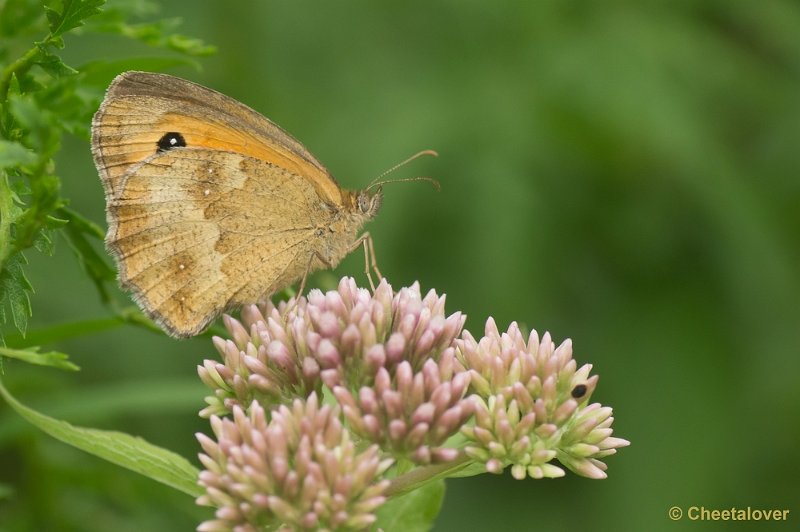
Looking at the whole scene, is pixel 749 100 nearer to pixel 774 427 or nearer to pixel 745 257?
pixel 745 257

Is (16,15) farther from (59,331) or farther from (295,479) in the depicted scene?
(295,479)

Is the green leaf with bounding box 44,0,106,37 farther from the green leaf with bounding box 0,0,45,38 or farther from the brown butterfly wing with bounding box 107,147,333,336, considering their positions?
the brown butterfly wing with bounding box 107,147,333,336

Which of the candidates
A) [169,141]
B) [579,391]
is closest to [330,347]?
[579,391]

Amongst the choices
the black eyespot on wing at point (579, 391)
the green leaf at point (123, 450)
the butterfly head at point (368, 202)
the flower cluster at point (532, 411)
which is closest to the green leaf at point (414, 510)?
the flower cluster at point (532, 411)

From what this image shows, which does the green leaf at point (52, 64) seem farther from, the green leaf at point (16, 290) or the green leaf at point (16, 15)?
the green leaf at point (16, 290)

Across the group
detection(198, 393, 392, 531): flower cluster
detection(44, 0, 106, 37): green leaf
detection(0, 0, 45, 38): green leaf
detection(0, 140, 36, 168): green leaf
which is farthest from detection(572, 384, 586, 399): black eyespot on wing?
detection(0, 0, 45, 38): green leaf

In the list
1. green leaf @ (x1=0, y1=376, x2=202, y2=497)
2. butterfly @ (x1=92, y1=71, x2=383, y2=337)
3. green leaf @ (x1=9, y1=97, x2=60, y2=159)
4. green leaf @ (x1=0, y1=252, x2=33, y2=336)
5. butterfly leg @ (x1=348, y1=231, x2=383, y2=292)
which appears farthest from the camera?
butterfly leg @ (x1=348, y1=231, x2=383, y2=292)

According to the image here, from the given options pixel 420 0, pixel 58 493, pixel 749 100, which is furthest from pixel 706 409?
pixel 58 493
